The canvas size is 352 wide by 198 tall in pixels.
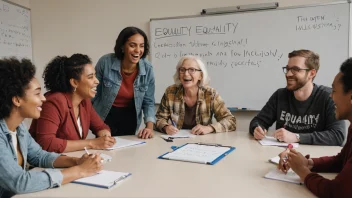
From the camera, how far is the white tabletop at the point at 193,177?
110cm

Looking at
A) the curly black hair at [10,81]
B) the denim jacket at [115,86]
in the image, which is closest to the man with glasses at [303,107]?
the denim jacket at [115,86]

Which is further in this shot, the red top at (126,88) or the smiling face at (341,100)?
the red top at (126,88)

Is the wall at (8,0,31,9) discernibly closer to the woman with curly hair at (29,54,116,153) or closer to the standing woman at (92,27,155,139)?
the standing woman at (92,27,155,139)

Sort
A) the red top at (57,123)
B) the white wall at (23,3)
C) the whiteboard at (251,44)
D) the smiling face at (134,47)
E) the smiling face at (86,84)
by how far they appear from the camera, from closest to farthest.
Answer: the red top at (57,123), the smiling face at (86,84), the smiling face at (134,47), the whiteboard at (251,44), the white wall at (23,3)

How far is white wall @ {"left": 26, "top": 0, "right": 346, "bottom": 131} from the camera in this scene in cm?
343

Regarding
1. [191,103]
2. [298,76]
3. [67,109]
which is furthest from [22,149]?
[298,76]

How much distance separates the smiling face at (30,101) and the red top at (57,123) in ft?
0.99

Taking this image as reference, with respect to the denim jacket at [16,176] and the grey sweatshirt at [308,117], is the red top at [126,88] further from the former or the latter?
the denim jacket at [16,176]

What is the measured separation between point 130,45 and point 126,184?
137cm

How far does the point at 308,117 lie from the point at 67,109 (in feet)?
5.13

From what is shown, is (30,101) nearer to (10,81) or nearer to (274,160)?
(10,81)

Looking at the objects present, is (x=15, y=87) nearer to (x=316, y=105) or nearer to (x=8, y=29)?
(x=316, y=105)

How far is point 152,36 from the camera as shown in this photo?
3.53 meters

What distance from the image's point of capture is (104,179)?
48.1 inches
